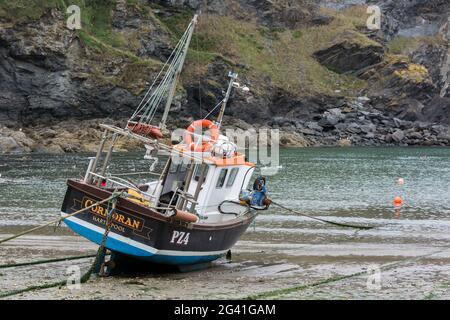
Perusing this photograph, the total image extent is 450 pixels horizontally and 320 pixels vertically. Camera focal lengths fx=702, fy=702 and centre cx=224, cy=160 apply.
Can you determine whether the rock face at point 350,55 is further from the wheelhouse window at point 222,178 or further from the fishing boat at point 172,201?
the wheelhouse window at point 222,178

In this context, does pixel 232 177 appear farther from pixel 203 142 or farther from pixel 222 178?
pixel 203 142

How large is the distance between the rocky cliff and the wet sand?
46.1 meters

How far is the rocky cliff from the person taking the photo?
83.6 meters

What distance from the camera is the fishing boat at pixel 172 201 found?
18375 mm

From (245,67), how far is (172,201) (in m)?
93.4

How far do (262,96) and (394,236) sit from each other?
79.6 meters

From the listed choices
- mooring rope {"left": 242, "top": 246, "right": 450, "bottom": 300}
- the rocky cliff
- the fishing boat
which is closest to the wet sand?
mooring rope {"left": 242, "top": 246, "right": 450, "bottom": 300}

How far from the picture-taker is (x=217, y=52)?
375 feet

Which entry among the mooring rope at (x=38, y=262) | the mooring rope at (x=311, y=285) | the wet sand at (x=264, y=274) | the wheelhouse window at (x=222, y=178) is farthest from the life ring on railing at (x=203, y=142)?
the mooring rope at (x=311, y=285)

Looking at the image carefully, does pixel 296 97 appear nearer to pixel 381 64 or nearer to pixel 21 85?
pixel 381 64

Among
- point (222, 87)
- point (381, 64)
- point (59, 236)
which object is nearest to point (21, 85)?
point (222, 87)

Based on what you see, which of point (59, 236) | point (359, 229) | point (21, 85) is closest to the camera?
point (59, 236)

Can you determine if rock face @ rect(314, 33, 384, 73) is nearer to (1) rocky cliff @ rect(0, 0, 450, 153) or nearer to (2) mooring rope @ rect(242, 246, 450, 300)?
(1) rocky cliff @ rect(0, 0, 450, 153)

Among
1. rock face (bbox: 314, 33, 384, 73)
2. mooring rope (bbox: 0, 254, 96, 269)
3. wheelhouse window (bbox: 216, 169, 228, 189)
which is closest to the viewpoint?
mooring rope (bbox: 0, 254, 96, 269)
